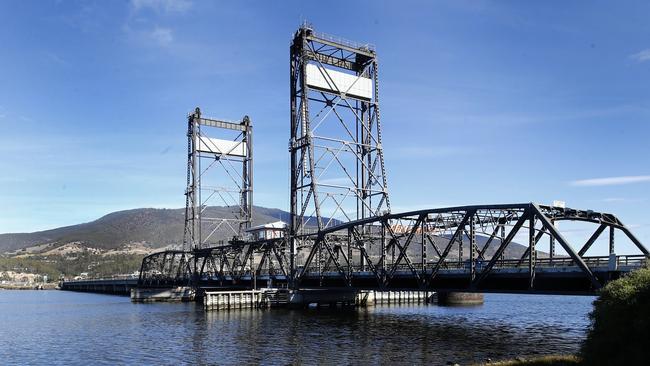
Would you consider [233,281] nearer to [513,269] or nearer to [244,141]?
[244,141]

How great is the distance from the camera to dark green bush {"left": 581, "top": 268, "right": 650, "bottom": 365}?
→ 25234 mm

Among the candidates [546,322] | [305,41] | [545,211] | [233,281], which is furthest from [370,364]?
[233,281]

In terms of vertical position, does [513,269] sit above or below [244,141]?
below

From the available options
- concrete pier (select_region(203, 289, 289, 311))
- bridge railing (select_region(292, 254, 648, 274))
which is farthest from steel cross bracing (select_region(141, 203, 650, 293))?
concrete pier (select_region(203, 289, 289, 311))

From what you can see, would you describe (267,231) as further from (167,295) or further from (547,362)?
(547,362)

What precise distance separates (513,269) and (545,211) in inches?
243

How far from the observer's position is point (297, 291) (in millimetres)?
91500

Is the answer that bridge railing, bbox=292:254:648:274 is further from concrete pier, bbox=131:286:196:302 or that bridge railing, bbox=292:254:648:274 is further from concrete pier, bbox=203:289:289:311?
concrete pier, bbox=131:286:196:302

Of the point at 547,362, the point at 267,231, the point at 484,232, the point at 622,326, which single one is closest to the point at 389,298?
the point at 267,231

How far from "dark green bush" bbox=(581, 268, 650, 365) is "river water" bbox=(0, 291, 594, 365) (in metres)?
14.4

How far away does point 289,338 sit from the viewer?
54938 mm

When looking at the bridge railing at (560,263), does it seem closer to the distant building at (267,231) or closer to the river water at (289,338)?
the river water at (289,338)

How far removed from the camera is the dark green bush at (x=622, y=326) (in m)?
25.2

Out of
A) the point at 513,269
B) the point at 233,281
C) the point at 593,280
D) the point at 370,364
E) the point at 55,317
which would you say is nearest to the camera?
the point at 370,364
